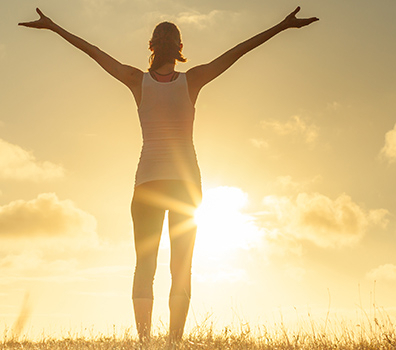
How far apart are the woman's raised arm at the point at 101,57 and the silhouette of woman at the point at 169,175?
0.09m

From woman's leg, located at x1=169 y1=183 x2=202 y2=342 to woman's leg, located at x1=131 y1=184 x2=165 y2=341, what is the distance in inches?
7.7

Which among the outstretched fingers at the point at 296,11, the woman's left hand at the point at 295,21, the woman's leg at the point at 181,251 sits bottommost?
the woman's leg at the point at 181,251

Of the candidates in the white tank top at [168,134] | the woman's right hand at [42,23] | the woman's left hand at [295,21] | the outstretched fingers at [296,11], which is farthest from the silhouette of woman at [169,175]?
the woman's right hand at [42,23]

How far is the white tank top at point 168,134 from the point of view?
5.42m

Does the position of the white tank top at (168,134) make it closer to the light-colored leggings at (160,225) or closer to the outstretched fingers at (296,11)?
the light-colored leggings at (160,225)

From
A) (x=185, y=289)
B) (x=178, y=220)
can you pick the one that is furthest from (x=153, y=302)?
(x=178, y=220)

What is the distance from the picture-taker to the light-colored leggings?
17.9ft

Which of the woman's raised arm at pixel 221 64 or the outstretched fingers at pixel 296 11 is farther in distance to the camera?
the outstretched fingers at pixel 296 11

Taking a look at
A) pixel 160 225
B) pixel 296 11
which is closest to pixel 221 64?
pixel 296 11

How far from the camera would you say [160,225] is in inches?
216

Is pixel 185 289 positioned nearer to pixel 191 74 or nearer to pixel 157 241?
pixel 157 241

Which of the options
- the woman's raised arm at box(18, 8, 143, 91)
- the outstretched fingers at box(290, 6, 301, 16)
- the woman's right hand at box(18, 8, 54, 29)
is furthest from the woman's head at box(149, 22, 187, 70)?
the woman's right hand at box(18, 8, 54, 29)

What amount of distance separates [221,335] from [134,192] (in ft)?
8.79

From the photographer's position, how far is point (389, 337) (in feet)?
20.3
